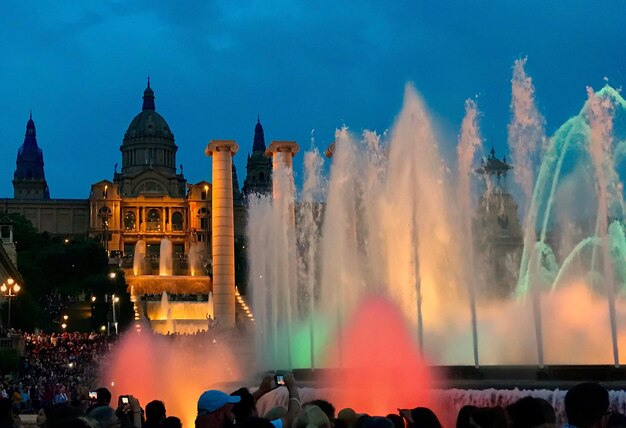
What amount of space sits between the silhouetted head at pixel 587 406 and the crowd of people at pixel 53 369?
43.2ft

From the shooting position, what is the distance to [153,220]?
395 ft

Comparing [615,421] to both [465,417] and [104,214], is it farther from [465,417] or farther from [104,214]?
[104,214]

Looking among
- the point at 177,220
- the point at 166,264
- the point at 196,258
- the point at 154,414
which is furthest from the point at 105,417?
the point at 177,220

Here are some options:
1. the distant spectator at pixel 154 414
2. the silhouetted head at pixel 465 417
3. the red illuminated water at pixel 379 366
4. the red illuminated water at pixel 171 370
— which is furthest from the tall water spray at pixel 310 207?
the silhouetted head at pixel 465 417

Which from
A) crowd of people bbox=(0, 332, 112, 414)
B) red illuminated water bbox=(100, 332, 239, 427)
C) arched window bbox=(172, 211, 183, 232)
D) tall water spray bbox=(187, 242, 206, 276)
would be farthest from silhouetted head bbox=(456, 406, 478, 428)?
arched window bbox=(172, 211, 183, 232)

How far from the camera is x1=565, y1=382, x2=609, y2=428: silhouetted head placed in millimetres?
5152

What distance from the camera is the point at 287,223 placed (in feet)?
127

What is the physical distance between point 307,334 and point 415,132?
29.8 ft

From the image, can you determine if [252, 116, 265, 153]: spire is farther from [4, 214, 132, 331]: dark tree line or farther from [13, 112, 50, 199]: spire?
[4, 214, 132, 331]: dark tree line

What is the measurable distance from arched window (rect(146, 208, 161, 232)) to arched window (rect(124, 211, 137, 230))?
5.80ft

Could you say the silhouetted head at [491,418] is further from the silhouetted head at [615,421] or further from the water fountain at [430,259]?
the water fountain at [430,259]

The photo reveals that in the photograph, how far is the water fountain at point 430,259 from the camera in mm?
21094

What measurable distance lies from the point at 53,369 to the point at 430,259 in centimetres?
1482

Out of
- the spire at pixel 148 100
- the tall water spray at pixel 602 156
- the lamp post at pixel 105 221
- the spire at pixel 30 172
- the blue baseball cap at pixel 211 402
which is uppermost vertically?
the spire at pixel 148 100
